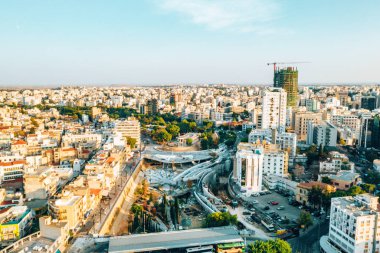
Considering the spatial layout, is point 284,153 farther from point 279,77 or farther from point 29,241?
point 279,77

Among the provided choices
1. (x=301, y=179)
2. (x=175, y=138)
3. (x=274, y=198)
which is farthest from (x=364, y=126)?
(x=175, y=138)

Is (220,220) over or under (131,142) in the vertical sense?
under

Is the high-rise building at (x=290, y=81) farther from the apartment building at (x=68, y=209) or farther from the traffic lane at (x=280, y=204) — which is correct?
the apartment building at (x=68, y=209)

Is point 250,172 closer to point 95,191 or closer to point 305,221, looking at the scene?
point 305,221

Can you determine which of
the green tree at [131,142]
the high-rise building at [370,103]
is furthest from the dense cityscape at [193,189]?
the high-rise building at [370,103]

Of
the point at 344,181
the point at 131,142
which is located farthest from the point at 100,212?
the point at 131,142
